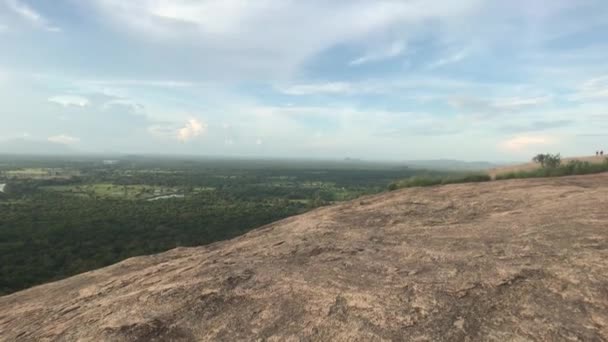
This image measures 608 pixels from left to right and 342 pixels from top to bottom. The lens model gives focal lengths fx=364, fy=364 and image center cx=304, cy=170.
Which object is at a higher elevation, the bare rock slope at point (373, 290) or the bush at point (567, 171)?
the bush at point (567, 171)

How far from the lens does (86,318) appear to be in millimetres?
7094

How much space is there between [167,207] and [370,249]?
77139mm

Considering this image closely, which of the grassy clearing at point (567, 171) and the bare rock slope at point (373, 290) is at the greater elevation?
the grassy clearing at point (567, 171)

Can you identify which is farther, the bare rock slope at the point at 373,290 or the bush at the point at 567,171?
the bush at the point at 567,171

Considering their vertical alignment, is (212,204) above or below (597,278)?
below

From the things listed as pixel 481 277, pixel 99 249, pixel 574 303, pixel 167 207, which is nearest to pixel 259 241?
pixel 481 277

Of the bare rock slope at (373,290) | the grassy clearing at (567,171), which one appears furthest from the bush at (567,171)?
the bare rock slope at (373,290)

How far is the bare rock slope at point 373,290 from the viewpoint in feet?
18.2

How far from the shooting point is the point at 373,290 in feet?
21.7

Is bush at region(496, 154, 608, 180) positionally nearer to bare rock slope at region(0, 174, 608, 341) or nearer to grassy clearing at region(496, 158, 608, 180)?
grassy clearing at region(496, 158, 608, 180)

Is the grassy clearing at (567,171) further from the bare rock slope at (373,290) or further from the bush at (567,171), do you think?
the bare rock slope at (373,290)

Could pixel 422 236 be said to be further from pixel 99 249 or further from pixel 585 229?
pixel 99 249

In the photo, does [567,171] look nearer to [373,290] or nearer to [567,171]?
[567,171]

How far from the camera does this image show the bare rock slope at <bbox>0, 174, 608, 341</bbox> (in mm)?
5547
